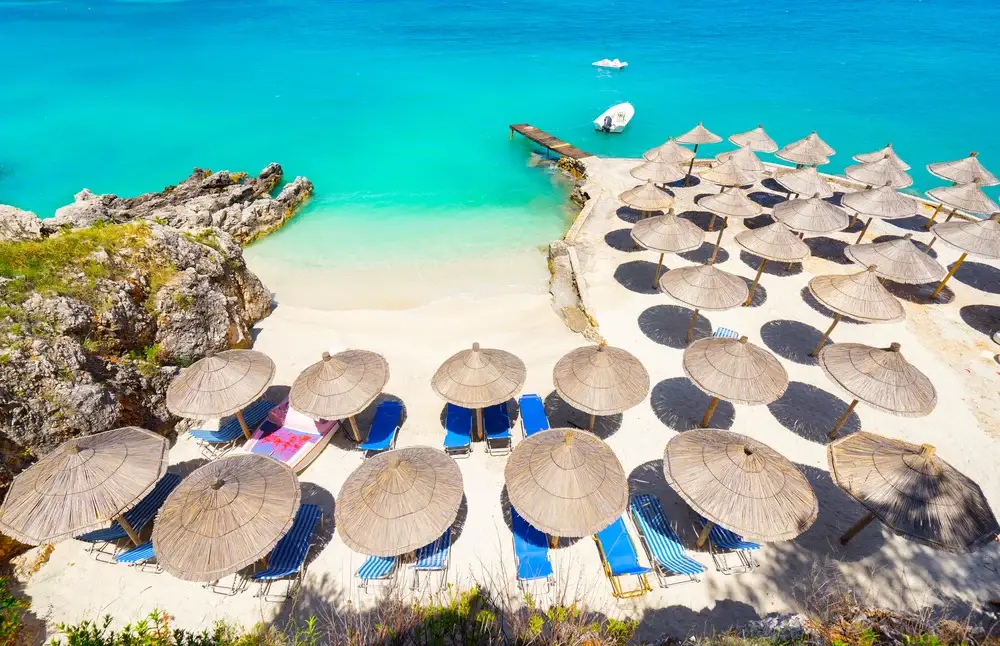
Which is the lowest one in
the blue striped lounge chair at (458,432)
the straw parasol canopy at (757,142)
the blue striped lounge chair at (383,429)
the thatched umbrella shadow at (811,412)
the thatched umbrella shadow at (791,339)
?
the thatched umbrella shadow at (811,412)

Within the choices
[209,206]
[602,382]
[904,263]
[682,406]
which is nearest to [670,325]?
[682,406]

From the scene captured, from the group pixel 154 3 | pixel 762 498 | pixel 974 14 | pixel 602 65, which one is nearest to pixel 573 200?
pixel 762 498

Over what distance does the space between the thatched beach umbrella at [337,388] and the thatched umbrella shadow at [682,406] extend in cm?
749

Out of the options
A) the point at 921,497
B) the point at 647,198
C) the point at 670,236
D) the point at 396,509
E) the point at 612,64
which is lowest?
the point at 396,509

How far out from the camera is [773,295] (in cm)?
1562

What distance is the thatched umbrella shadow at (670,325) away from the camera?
13930mm

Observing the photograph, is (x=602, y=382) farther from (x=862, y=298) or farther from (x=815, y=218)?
(x=815, y=218)

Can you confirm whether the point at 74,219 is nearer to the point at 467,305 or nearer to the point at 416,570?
the point at 467,305

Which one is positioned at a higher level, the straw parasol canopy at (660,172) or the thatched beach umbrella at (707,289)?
the straw parasol canopy at (660,172)

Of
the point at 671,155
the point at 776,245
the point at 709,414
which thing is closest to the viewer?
the point at 709,414

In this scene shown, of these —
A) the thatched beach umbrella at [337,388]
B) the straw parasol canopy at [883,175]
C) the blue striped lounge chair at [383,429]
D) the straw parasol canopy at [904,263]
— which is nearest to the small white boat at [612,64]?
the straw parasol canopy at [883,175]

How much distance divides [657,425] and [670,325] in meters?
4.19

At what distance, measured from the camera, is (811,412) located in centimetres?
1174

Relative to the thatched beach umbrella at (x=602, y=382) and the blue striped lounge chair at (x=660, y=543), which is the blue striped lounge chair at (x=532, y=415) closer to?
the thatched beach umbrella at (x=602, y=382)
